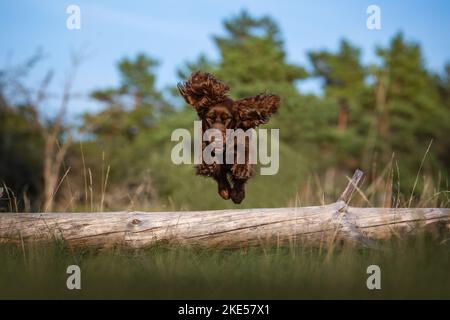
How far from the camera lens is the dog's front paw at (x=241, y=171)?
18.6 ft

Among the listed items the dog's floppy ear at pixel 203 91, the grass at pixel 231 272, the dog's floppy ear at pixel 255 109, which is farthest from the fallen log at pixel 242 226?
the dog's floppy ear at pixel 203 91

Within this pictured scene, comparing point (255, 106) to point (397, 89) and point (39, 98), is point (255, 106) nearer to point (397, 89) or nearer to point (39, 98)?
point (39, 98)

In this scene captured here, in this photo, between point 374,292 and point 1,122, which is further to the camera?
point 1,122

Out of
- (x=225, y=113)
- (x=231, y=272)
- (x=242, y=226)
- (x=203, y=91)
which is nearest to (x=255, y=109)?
(x=225, y=113)

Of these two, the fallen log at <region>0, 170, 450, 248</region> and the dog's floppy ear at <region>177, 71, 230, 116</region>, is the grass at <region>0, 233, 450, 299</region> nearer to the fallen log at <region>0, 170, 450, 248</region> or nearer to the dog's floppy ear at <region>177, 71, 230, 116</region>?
the fallen log at <region>0, 170, 450, 248</region>

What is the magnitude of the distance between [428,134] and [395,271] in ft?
99.5

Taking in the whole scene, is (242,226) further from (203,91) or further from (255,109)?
(203,91)

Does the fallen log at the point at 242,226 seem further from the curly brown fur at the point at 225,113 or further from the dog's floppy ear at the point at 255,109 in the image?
the dog's floppy ear at the point at 255,109

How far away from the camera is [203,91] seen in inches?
237

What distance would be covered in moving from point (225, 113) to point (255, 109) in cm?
32
